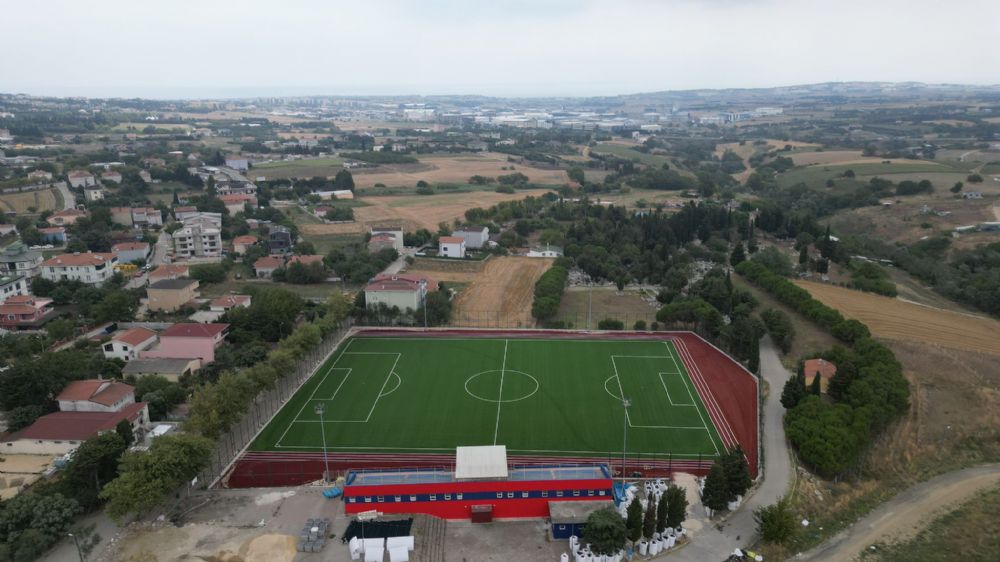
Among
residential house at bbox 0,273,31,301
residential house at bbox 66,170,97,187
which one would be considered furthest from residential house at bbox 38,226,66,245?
residential house at bbox 66,170,97,187

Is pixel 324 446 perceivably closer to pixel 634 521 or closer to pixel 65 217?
pixel 634 521

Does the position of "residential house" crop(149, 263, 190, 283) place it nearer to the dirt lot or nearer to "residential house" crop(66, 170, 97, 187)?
"residential house" crop(66, 170, 97, 187)

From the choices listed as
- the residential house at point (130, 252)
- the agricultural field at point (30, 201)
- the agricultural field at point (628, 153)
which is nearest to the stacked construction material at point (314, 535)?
the residential house at point (130, 252)

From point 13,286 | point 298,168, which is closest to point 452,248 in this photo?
point 13,286

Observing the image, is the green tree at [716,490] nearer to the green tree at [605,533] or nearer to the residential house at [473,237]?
the green tree at [605,533]

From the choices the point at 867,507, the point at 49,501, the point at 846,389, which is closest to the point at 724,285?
the point at 846,389
